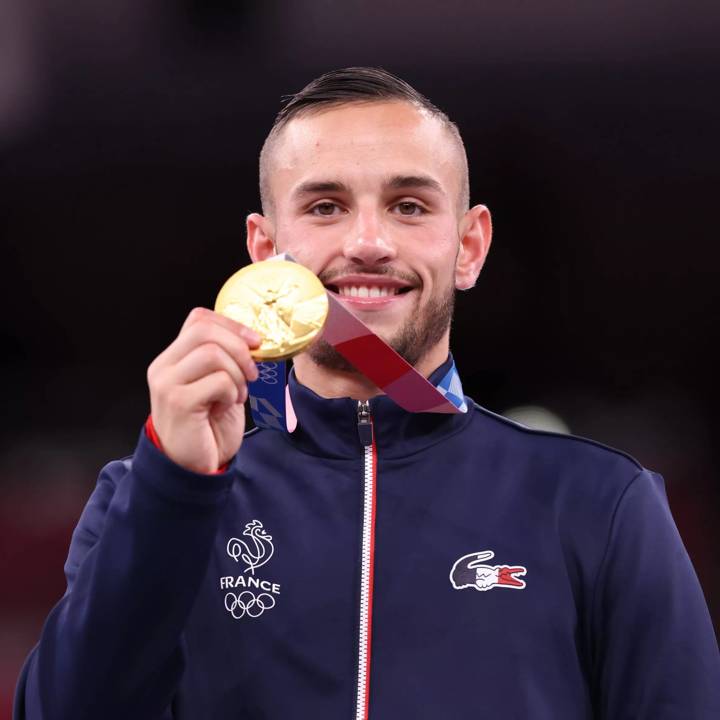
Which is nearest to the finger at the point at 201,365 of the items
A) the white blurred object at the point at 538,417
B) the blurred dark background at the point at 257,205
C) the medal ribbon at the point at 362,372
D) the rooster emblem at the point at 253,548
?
the medal ribbon at the point at 362,372

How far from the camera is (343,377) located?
5.35ft

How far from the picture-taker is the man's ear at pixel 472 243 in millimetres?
Result: 1786

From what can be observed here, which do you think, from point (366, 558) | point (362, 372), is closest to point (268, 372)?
point (362, 372)

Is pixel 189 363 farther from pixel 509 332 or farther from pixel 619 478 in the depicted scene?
pixel 509 332

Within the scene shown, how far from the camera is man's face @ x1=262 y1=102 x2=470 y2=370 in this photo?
5.08 ft

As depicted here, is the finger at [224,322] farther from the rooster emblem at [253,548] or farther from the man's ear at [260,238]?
the man's ear at [260,238]

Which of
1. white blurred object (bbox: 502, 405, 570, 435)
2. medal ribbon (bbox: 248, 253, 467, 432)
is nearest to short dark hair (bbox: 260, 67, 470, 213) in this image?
medal ribbon (bbox: 248, 253, 467, 432)

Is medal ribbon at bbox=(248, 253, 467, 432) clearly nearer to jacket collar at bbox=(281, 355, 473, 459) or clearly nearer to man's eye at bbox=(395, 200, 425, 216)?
jacket collar at bbox=(281, 355, 473, 459)

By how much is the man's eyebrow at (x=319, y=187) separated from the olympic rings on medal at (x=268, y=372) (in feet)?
0.98

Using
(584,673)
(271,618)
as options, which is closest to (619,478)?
(584,673)

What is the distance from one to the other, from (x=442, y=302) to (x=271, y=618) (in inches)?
20.3

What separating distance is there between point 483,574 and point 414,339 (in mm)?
351

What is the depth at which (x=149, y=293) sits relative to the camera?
4352 mm

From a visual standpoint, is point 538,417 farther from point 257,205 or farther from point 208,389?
point 208,389
